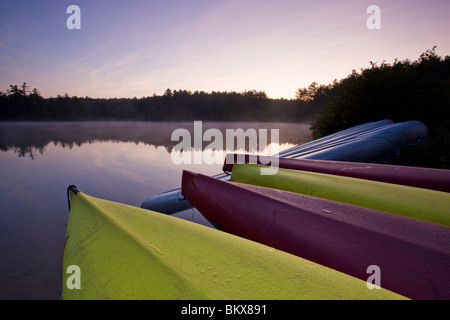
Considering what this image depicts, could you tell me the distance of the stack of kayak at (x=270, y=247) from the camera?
0.88 m

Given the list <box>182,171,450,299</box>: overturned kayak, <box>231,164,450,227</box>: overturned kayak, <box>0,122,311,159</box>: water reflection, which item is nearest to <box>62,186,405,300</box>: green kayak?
<box>182,171,450,299</box>: overturned kayak

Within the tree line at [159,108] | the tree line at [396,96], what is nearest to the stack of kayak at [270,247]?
the tree line at [396,96]

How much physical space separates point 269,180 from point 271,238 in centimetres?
117

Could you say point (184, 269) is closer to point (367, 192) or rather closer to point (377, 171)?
point (367, 192)

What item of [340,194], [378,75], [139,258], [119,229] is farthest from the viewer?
[378,75]

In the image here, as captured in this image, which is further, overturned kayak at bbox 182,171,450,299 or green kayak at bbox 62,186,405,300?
overturned kayak at bbox 182,171,450,299

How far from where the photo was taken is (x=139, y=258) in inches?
40.7

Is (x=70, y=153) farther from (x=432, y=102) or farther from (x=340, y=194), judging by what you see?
(x=432, y=102)

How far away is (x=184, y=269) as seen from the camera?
0.94 m

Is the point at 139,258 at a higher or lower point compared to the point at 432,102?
lower

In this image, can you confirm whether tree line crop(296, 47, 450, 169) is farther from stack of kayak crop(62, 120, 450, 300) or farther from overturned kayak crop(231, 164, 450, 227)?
stack of kayak crop(62, 120, 450, 300)

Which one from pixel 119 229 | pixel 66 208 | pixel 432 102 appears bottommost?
pixel 66 208

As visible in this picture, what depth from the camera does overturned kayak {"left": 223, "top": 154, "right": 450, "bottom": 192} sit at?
2182mm
